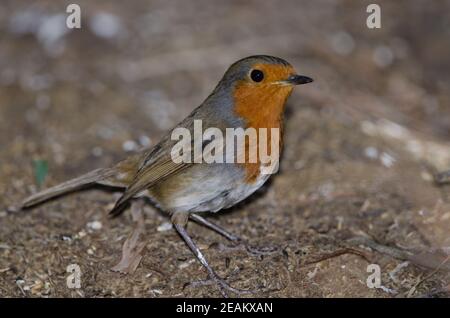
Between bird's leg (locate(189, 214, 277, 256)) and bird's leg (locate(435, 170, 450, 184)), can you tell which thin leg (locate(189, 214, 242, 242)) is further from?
bird's leg (locate(435, 170, 450, 184))

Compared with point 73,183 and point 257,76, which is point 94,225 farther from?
point 257,76

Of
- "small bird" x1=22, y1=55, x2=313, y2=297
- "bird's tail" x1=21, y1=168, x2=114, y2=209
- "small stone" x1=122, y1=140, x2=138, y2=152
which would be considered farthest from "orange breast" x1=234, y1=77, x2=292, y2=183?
"small stone" x1=122, y1=140, x2=138, y2=152

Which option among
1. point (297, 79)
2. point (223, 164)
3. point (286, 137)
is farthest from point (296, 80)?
point (286, 137)

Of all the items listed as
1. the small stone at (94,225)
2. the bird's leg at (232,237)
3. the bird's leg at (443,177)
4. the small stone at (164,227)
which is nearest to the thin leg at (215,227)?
the bird's leg at (232,237)

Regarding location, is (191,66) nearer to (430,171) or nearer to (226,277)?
(430,171)

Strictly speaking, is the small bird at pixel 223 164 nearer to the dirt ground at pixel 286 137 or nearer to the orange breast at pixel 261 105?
the orange breast at pixel 261 105
